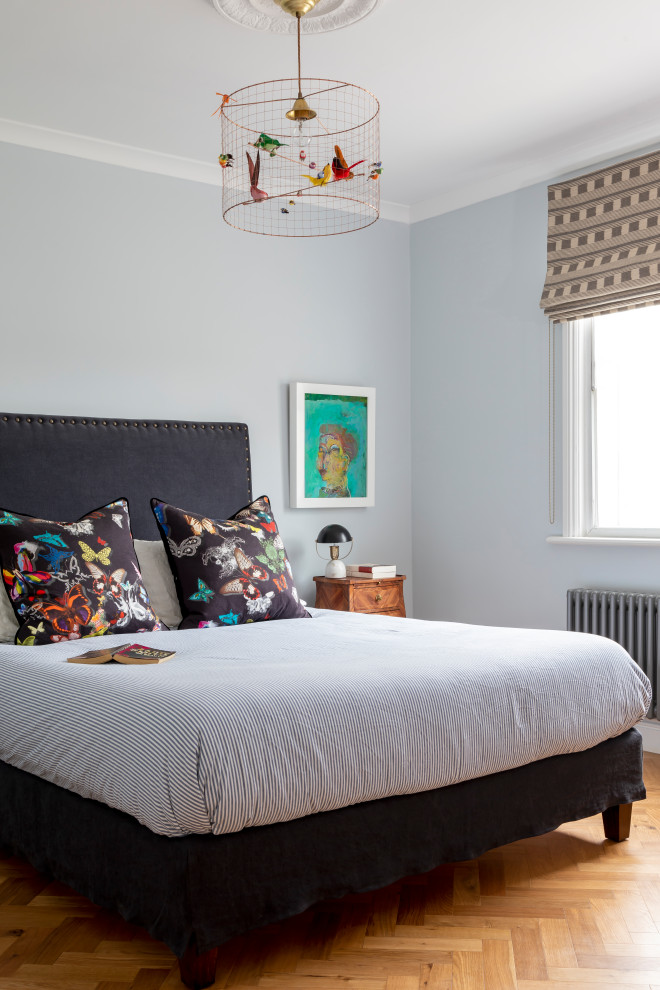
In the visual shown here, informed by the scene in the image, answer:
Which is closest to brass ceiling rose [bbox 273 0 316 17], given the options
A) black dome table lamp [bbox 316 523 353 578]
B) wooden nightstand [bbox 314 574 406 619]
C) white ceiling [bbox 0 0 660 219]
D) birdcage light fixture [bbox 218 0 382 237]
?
birdcage light fixture [bbox 218 0 382 237]

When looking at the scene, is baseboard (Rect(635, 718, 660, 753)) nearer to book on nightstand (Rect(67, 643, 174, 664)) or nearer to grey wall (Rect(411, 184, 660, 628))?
grey wall (Rect(411, 184, 660, 628))

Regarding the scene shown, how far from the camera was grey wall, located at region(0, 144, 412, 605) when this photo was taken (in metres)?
4.10

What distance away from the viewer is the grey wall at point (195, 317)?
4.10m

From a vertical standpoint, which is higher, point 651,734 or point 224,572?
point 224,572

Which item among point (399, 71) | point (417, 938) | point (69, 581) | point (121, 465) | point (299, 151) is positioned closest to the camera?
point (417, 938)

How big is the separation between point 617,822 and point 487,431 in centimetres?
241

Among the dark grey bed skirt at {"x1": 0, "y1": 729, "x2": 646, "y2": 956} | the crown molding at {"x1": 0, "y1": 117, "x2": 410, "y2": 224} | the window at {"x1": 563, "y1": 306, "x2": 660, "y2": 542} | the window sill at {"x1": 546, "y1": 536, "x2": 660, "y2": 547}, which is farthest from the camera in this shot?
the window at {"x1": 563, "y1": 306, "x2": 660, "y2": 542}

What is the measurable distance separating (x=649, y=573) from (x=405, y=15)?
255 centimetres

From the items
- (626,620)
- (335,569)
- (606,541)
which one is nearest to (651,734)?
(626,620)

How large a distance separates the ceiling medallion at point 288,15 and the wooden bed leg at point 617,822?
2763mm

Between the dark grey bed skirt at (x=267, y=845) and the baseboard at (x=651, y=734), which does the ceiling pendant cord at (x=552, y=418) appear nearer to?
the baseboard at (x=651, y=734)

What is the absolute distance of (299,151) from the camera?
3.93 m

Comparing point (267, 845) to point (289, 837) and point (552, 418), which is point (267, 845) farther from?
point (552, 418)

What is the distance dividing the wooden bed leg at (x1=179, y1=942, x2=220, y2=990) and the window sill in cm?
281
